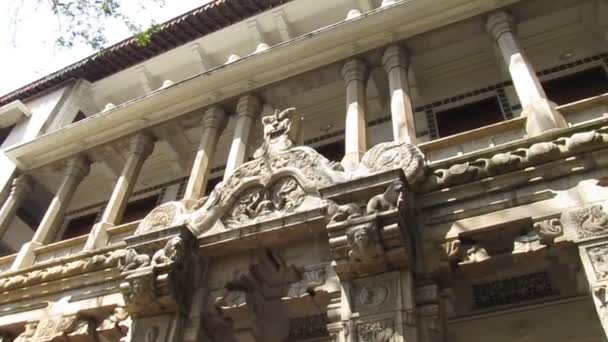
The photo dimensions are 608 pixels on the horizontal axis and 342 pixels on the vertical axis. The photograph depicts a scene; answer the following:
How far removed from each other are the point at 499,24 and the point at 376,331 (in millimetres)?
6188

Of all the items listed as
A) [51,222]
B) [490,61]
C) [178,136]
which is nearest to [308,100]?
[178,136]

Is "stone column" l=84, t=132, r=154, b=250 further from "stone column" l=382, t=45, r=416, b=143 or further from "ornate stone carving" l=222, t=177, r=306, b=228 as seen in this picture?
"stone column" l=382, t=45, r=416, b=143

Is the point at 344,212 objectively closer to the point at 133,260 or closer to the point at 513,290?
the point at 513,290

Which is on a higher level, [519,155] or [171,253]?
[519,155]

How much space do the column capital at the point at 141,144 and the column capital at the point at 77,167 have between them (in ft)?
4.62

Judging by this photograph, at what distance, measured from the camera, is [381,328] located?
5.97 metres

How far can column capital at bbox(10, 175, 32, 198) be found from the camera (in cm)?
1291

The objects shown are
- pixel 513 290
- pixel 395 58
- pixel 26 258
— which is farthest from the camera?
pixel 26 258

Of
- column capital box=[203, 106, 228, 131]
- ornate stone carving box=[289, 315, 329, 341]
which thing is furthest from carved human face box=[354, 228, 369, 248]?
column capital box=[203, 106, 228, 131]

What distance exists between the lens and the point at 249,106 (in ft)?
36.1

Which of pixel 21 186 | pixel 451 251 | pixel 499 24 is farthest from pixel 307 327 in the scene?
pixel 21 186

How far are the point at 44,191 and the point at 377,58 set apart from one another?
32.5 feet

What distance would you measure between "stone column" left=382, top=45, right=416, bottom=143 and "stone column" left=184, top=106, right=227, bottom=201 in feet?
11.9

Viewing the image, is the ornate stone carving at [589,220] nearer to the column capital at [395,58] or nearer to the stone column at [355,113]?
the stone column at [355,113]
